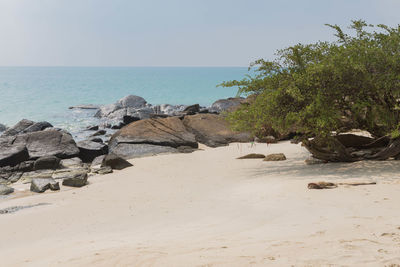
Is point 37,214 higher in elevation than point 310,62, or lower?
lower

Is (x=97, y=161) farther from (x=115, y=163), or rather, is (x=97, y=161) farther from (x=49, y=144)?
(x=49, y=144)

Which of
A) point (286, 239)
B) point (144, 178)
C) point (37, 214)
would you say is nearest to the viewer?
point (286, 239)

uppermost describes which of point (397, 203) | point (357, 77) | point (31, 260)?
point (357, 77)

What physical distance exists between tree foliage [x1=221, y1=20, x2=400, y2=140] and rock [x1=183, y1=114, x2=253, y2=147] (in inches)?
249

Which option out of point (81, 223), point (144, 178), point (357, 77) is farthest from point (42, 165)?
point (357, 77)

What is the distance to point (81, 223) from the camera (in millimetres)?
7828

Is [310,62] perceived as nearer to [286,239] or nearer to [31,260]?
[286,239]

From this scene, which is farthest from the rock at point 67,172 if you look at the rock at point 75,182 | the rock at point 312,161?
the rock at point 312,161

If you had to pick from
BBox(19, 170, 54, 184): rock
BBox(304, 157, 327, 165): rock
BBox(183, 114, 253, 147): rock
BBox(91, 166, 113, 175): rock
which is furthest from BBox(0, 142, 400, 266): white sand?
BBox(183, 114, 253, 147): rock

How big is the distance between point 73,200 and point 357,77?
24.7ft

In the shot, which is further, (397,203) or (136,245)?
(397,203)

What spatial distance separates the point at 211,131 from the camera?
63.6 ft

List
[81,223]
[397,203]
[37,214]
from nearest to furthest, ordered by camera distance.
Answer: [397,203] < [81,223] < [37,214]

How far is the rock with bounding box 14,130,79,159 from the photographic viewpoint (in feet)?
53.2
